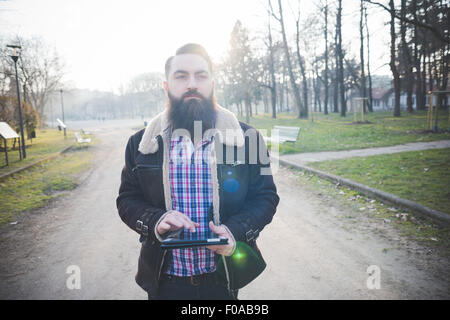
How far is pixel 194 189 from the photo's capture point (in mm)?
1722

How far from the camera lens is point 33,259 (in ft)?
12.6

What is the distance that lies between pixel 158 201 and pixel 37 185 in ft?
27.1

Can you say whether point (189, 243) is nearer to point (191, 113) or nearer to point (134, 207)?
A: point (134, 207)

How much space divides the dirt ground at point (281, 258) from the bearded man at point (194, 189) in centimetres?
141

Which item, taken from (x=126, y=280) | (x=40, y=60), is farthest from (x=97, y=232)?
(x=40, y=60)

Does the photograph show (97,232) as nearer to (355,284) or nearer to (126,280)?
(126,280)

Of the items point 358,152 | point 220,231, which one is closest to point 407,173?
point 358,152

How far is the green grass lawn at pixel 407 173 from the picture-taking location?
520cm

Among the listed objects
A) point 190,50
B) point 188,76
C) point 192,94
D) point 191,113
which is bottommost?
point 191,113

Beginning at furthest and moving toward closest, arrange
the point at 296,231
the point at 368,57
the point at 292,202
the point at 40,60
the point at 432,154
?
1. the point at 40,60
2. the point at 368,57
3. the point at 432,154
4. the point at 292,202
5. the point at 296,231

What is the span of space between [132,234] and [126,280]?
1388 mm

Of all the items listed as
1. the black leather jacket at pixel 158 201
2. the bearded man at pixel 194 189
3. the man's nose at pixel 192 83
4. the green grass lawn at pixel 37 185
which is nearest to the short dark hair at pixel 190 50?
the bearded man at pixel 194 189

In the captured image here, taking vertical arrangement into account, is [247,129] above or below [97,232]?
above

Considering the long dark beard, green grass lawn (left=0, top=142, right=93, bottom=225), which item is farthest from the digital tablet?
green grass lawn (left=0, top=142, right=93, bottom=225)
